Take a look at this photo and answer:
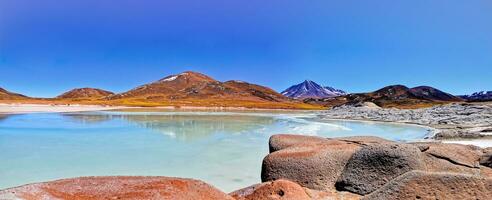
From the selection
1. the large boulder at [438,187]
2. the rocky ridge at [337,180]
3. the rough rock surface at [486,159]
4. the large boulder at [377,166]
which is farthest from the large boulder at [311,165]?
the rough rock surface at [486,159]

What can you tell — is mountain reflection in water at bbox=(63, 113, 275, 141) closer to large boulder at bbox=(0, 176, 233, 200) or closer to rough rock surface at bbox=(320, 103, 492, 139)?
rough rock surface at bbox=(320, 103, 492, 139)

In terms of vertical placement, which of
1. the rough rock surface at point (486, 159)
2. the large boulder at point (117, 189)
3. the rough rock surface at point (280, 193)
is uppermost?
the large boulder at point (117, 189)

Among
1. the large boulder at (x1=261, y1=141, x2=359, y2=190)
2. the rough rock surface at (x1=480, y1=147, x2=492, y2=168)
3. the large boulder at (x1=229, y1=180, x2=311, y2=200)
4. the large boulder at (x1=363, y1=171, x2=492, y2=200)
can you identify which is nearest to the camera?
the large boulder at (x1=363, y1=171, x2=492, y2=200)

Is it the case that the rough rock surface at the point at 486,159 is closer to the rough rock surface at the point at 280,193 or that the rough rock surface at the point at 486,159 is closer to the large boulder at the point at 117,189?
the rough rock surface at the point at 280,193

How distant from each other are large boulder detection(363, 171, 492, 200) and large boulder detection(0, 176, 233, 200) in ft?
6.93

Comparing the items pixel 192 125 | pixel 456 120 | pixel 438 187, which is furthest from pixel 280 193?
pixel 456 120

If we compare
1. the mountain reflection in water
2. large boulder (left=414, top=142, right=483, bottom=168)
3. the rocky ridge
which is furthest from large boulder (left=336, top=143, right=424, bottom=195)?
the mountain reflection in water

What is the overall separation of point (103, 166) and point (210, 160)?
372cm

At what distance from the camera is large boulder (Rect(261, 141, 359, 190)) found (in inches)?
270

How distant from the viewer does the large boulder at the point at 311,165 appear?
6.85 metres

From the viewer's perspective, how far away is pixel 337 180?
22.3 feet

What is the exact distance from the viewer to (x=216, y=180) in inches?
411

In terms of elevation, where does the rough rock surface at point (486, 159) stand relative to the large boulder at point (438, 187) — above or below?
below

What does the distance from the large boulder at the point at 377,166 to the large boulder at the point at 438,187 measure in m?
2.05
